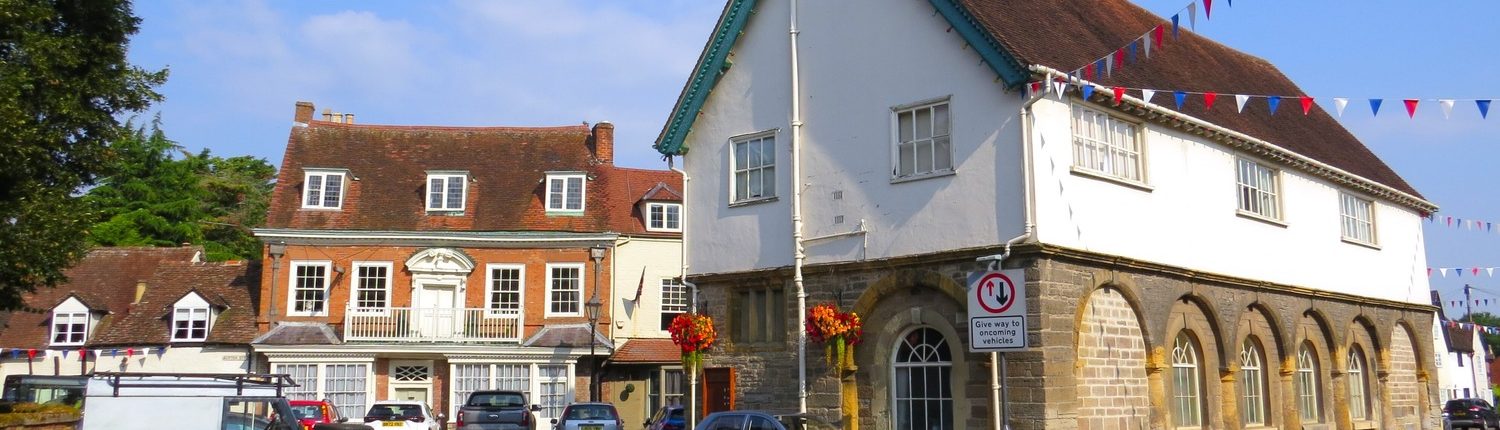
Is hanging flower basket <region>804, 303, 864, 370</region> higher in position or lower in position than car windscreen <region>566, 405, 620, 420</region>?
higher

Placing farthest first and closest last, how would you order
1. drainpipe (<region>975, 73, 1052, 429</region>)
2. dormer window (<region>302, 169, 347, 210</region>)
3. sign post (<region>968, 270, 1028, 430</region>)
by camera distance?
dormer window (<region>302, 169, 347, 210</region>)
drainpipe (<region>975, 73, 1052, 429</region>)
sign post (<region>968, 270, 1028, 430</region>)

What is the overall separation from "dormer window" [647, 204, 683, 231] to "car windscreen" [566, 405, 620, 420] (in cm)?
1206

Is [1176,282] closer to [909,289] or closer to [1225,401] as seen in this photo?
[1225,401]

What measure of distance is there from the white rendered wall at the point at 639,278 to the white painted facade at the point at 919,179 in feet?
44.9

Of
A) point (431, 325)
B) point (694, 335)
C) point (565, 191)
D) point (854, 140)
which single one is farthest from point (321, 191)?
point (854, 140)

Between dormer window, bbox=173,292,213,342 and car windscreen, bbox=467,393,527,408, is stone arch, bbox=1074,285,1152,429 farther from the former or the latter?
dormer window, bbox=173,292,213,342

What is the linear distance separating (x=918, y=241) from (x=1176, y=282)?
4.68 meters

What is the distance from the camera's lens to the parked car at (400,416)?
24047 mm

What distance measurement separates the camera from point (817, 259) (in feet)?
65.2

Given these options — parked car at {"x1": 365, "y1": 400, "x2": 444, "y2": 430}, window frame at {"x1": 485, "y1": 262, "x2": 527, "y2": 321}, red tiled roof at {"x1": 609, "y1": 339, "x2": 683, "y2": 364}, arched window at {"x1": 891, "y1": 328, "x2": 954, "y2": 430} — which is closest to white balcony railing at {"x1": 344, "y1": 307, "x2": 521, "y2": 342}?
window frame at {"x1": 485, "y1": 262, "x2": 527, "y2": 321}

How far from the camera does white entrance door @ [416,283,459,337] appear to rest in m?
33.6

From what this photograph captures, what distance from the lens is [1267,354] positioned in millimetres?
22578

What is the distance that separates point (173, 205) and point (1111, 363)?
39541 millimetres

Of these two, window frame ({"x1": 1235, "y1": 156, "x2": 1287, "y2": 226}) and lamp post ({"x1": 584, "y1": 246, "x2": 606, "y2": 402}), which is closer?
window frame ({"x1": 1235, "y1": 156, "x2": 1287, "y2": 226})
